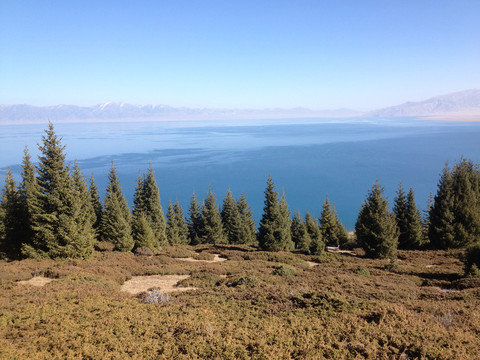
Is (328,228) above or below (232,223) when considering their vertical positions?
above

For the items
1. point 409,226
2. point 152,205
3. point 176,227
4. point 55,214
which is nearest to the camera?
point 55,214

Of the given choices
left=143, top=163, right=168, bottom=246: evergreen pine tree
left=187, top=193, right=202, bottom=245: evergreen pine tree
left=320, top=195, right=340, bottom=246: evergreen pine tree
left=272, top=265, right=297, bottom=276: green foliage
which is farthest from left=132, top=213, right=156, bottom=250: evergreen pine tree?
left=320, top=195, right=340, bottom=246: evergreen pine tree

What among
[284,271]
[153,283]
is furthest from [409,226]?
[153,283]

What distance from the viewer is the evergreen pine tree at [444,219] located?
2919 centimetres

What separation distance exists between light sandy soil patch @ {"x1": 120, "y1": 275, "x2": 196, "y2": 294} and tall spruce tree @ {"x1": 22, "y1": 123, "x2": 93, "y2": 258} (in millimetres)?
5742

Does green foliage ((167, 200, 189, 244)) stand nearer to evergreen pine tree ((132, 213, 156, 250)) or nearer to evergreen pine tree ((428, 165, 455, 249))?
evergreen pine tree ((132, 213, 156, 250))

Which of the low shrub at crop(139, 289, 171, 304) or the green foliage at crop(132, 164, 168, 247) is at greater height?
the low shrub at crop(139, 289, 171, 304)

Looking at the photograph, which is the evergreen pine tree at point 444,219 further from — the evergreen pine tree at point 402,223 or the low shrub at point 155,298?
the low shrub at point 155,298

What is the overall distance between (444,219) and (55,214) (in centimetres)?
3607

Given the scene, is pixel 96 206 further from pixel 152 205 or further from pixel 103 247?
pixel 103 247

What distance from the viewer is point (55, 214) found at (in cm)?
1881

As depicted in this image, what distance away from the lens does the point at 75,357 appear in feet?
20.9

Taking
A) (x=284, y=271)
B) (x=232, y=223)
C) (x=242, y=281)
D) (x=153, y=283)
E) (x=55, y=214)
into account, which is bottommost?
(x=232, y=223)

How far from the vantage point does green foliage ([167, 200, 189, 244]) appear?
48.1 m
